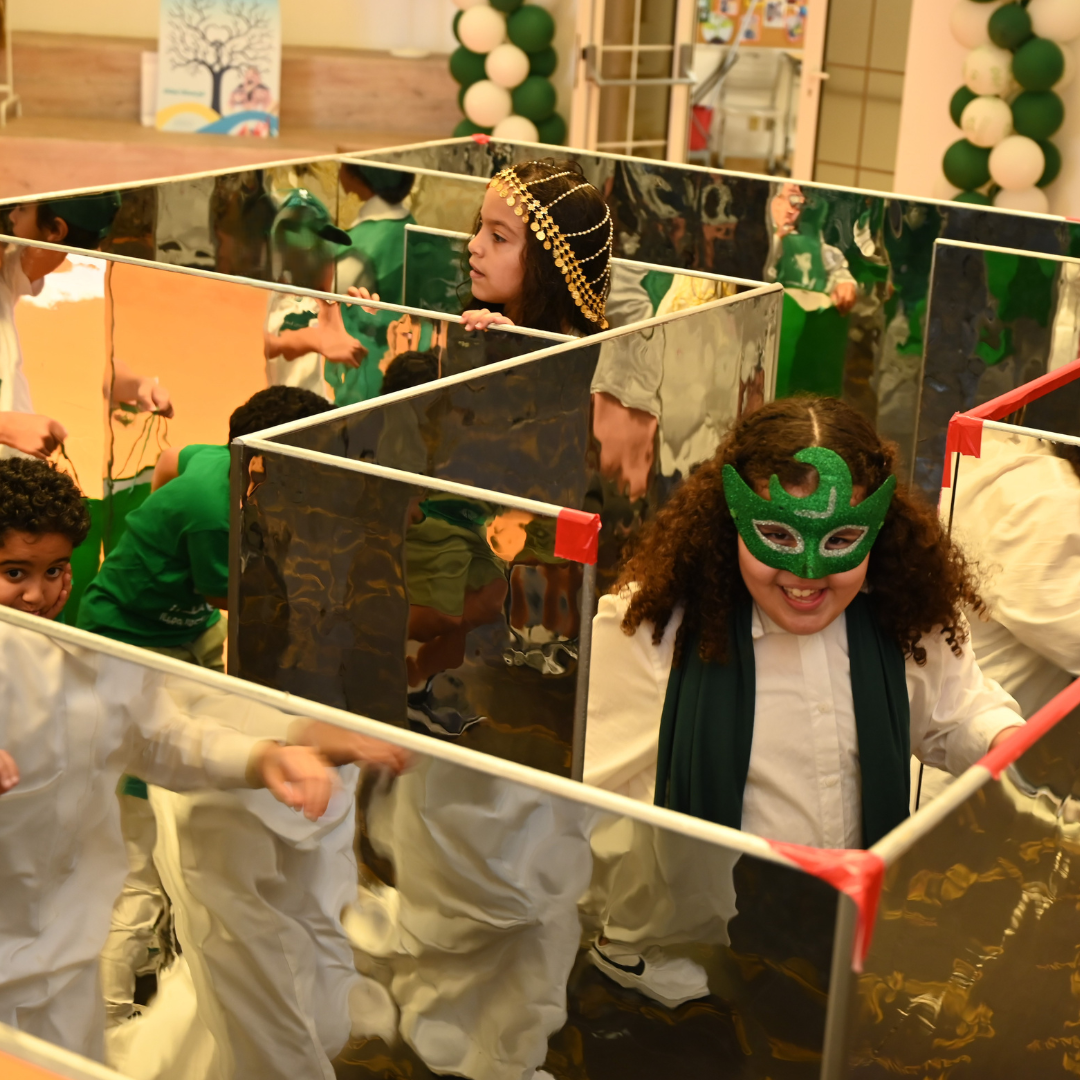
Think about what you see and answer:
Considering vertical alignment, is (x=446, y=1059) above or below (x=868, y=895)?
below

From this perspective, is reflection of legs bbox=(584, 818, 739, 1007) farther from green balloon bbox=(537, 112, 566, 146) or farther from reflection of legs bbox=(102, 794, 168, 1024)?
green balloon bbox=(537, 112, 566, 146)

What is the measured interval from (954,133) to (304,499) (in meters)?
4.63

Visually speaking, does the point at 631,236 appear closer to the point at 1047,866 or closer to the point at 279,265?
the point at 279,265

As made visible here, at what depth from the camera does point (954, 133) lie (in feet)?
18.8

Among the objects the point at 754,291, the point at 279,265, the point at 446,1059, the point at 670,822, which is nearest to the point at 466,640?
the point at 446,1059

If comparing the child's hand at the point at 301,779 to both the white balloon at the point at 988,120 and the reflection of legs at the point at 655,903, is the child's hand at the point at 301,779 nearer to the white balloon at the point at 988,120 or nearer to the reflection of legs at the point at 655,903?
the reflection of legs at the point at 655,903

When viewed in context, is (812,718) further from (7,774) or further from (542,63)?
(542,63)

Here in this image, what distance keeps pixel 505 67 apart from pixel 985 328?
138 inches

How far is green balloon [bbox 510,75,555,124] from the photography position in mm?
6113

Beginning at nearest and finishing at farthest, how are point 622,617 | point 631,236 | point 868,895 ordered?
point 868,895
point 622,617
point 631,236

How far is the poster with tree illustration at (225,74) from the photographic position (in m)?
6.48

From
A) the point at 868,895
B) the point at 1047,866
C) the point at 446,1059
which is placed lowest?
the point at 446,1059

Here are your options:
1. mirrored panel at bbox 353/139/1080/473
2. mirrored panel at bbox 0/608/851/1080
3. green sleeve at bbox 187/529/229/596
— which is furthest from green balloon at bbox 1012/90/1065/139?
Result: mirrored panel at bbox 0/608/851/1080

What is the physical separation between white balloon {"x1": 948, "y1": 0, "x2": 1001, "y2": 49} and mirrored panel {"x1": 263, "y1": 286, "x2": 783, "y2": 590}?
123 inches
